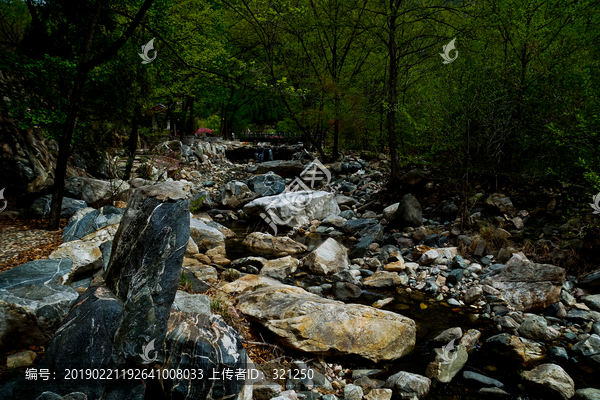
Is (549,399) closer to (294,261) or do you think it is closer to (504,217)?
(294,261)

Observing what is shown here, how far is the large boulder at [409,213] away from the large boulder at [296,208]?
8.27 feet

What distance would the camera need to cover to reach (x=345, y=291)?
572 cm

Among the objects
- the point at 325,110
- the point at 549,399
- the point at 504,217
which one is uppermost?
the point at 325,110

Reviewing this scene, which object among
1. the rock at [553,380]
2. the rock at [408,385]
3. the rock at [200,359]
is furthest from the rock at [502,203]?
the rock at [200,359]

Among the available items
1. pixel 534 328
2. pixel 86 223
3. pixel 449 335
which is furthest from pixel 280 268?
pixel 534 328

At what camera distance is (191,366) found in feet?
8.46

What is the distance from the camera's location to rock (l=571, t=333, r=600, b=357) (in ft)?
13.1

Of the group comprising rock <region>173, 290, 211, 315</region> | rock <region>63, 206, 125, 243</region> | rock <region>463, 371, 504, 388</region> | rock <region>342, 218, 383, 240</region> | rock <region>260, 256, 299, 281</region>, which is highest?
rock <region>63, 206, 125, 243</region>

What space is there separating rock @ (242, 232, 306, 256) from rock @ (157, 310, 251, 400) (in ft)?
17.0

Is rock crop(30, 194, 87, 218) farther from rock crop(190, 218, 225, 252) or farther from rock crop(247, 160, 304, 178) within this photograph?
rock crop(247, 160, 304, 178)

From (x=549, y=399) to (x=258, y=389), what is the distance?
300cm

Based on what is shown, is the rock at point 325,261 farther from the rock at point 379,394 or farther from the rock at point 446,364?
the rock at point 379,394

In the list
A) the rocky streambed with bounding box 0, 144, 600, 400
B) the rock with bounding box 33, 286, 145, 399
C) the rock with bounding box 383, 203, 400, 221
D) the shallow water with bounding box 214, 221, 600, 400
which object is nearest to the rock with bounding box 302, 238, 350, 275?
the rocky streambed with bounding box 0, 144, 600, 400

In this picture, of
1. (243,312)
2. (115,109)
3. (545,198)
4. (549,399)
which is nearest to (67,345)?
(243,312)
